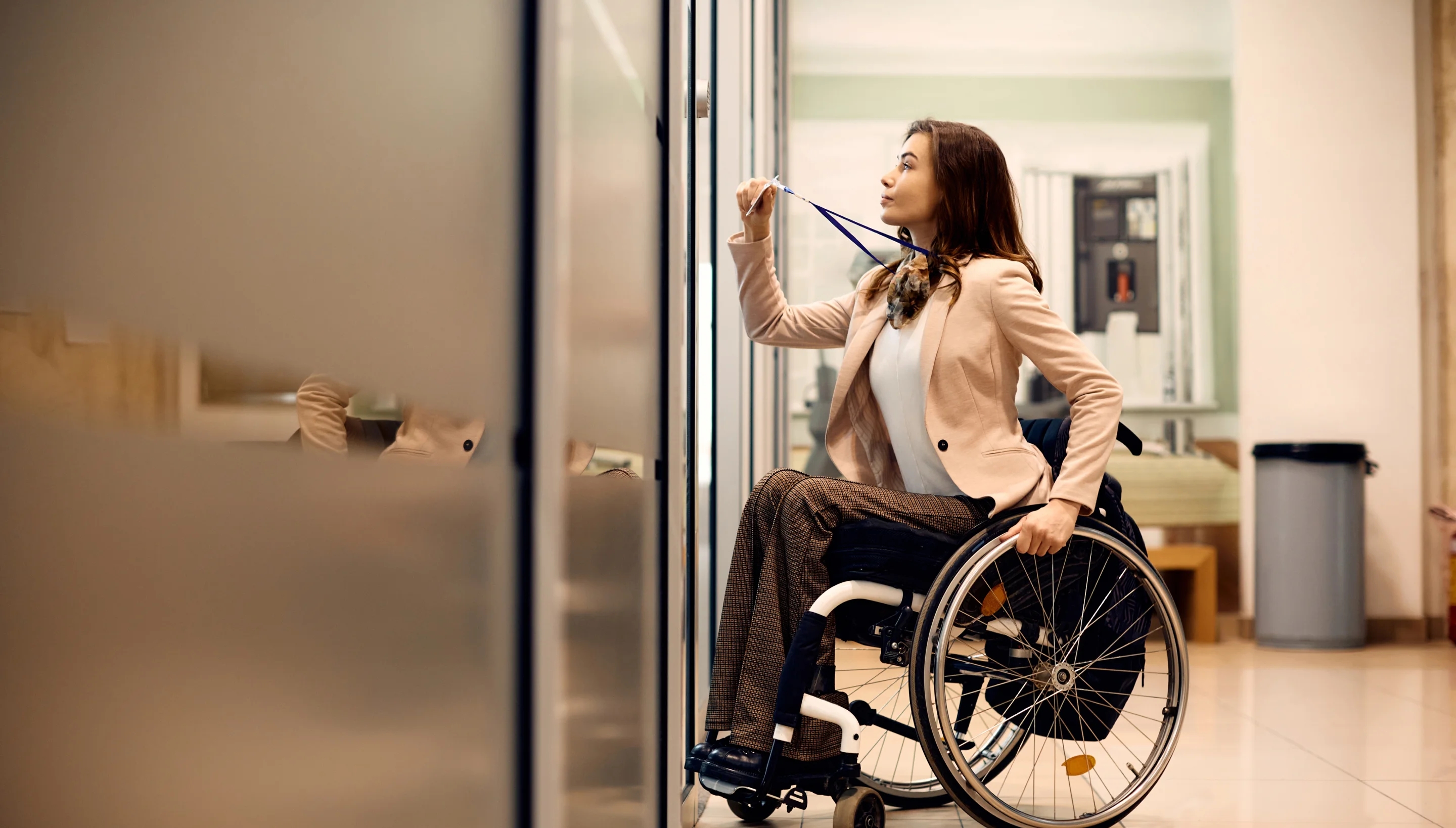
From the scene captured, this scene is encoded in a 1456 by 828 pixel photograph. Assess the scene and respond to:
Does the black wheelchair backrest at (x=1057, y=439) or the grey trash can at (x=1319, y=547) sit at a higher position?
the black wheelchair backrest at (x=1057, y=439)

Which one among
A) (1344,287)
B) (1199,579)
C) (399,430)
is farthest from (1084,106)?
(399,430)

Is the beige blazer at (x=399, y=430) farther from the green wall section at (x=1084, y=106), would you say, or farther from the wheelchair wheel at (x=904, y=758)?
the green wall section at (x=1084, y=106)

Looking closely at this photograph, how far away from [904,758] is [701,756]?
1.04 metres

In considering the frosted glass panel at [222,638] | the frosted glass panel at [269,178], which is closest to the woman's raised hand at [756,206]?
the frosted glass panel at [269,178]

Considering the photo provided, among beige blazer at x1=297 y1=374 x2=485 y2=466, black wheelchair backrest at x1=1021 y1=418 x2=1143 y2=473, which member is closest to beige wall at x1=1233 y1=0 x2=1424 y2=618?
black wheelchair backrest at x1=1021 y1=418 x2=1143 y2=473

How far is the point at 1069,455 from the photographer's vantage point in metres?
1.81

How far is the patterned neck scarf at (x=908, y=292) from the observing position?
1.92 metres

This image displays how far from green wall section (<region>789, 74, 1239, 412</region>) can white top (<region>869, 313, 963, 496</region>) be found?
10.9 feet

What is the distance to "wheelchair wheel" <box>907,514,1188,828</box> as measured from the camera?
1657 mm

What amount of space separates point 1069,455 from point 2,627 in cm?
166

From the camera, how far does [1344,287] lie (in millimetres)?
4754

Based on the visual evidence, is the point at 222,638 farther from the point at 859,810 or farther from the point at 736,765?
the point at 859,810

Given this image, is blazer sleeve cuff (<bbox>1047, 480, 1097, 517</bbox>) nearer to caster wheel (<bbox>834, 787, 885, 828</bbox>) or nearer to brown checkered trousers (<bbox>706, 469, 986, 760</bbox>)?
brown checkered trousers (<bbox>706, 469, 986, 760</bbox>)

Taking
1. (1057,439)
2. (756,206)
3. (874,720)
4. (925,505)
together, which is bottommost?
(874,720)
